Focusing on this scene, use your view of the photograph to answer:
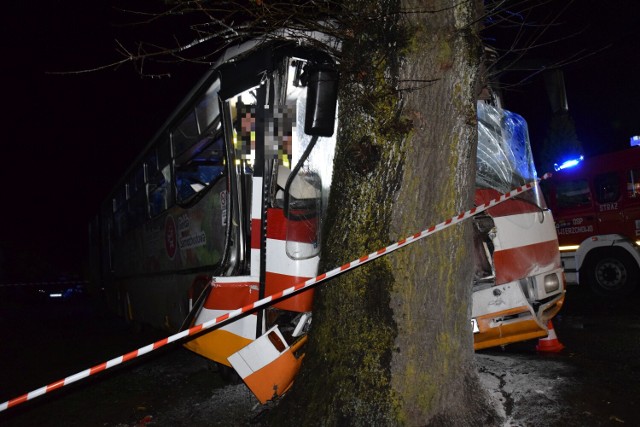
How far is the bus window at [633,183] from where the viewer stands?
944 centimetres

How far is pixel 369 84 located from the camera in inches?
131

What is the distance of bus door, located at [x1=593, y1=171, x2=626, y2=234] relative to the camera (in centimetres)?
966

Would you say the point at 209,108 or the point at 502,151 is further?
the point at 209,108

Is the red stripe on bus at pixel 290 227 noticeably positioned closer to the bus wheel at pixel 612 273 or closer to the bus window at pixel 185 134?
the bus window at pixel 185 134

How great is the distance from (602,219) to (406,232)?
8417 mm

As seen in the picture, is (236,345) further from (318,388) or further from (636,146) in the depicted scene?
(636,146)

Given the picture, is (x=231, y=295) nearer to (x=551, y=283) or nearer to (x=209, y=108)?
(x=209, y=108)

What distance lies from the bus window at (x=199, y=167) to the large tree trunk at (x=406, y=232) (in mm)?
1905

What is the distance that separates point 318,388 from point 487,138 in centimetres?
303

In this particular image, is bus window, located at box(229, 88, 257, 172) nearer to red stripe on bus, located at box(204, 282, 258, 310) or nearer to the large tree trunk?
red stripe on bus, located at box(204, 282, 258, 310)

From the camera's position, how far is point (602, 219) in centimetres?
991

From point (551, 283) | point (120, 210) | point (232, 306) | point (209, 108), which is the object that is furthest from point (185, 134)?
point (120, 210)

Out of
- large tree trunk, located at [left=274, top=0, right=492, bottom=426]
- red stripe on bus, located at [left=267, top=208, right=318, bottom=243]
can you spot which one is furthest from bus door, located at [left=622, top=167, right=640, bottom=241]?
red stripe on bus, located at [left=267, top=208, right=318, bottom=243]

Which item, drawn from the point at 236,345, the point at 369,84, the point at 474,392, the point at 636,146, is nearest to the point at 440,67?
the point at 369,84
